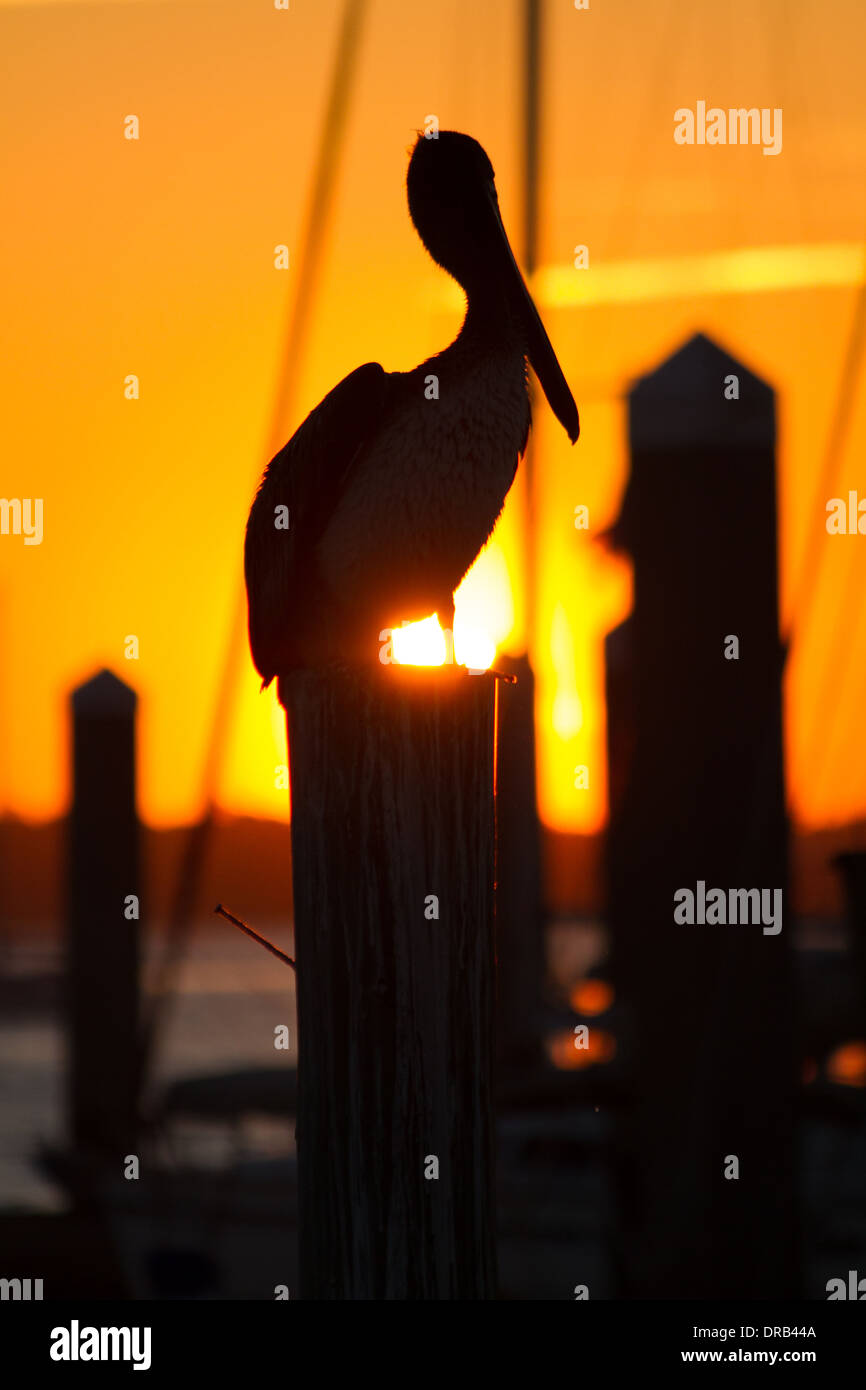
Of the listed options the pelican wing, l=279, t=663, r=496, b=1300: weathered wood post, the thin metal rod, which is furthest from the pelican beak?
the thin metal rod

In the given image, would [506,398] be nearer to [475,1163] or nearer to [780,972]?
[475,1163]

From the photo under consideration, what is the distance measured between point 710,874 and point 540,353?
7.20 feet

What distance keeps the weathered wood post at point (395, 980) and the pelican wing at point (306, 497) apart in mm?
1271

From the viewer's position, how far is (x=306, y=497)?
418 cm

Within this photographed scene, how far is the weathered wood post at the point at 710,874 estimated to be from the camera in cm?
580

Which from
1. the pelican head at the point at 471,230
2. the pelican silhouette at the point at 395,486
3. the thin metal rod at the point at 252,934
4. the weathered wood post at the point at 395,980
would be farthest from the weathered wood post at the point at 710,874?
the weathered wood post at the point at 395,980

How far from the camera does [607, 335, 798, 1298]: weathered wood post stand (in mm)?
5801

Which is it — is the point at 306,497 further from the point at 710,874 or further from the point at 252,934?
the point at 710,874

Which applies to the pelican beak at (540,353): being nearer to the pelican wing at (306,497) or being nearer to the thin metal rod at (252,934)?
the pelican wing at (306,497)

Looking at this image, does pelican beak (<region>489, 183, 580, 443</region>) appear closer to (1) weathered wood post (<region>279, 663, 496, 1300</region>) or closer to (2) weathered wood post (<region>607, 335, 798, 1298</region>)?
(1) weathered wood post (<region>279, 663, 496, 1300</region>)

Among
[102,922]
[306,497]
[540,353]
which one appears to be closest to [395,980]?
[306,497]

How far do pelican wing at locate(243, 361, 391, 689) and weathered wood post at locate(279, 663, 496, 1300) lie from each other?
127cm
